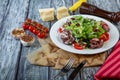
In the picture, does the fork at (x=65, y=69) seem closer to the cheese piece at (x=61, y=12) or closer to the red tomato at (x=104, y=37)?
the red tomato at (x=104, y=37)

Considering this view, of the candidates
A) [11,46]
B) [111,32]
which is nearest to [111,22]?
[111,32]

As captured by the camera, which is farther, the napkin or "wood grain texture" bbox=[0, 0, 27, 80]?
"wood grain texture" bbox=[0, 0, 27, 80]

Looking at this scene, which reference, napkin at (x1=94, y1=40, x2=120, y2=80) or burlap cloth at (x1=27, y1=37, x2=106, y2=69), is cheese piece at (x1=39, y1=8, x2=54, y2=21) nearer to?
burlap cloth at (x1=27, y1=37, x2=106, y2=69)

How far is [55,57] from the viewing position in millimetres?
1283

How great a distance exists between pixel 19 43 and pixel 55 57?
0.78 feet

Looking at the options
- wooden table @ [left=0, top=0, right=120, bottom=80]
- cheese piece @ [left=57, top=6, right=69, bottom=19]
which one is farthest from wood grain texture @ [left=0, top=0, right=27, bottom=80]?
cheese piece @ [left=57, top=6, right=69, bottom=19]

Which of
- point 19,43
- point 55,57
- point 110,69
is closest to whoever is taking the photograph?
point 110,69

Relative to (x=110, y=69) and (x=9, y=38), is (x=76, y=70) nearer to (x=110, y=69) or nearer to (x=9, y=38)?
(x=110, y=69)

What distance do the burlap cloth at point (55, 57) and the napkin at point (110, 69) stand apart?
85 mm

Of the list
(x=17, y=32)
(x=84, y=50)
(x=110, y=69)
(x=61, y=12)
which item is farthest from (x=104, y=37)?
(x=17, y=32)

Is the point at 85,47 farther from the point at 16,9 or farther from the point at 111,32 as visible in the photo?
the point at 16,9

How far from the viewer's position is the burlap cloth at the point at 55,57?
49.1 inches

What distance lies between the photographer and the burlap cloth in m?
1.25

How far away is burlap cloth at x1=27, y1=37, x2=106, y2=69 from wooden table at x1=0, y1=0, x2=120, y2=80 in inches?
1.1
